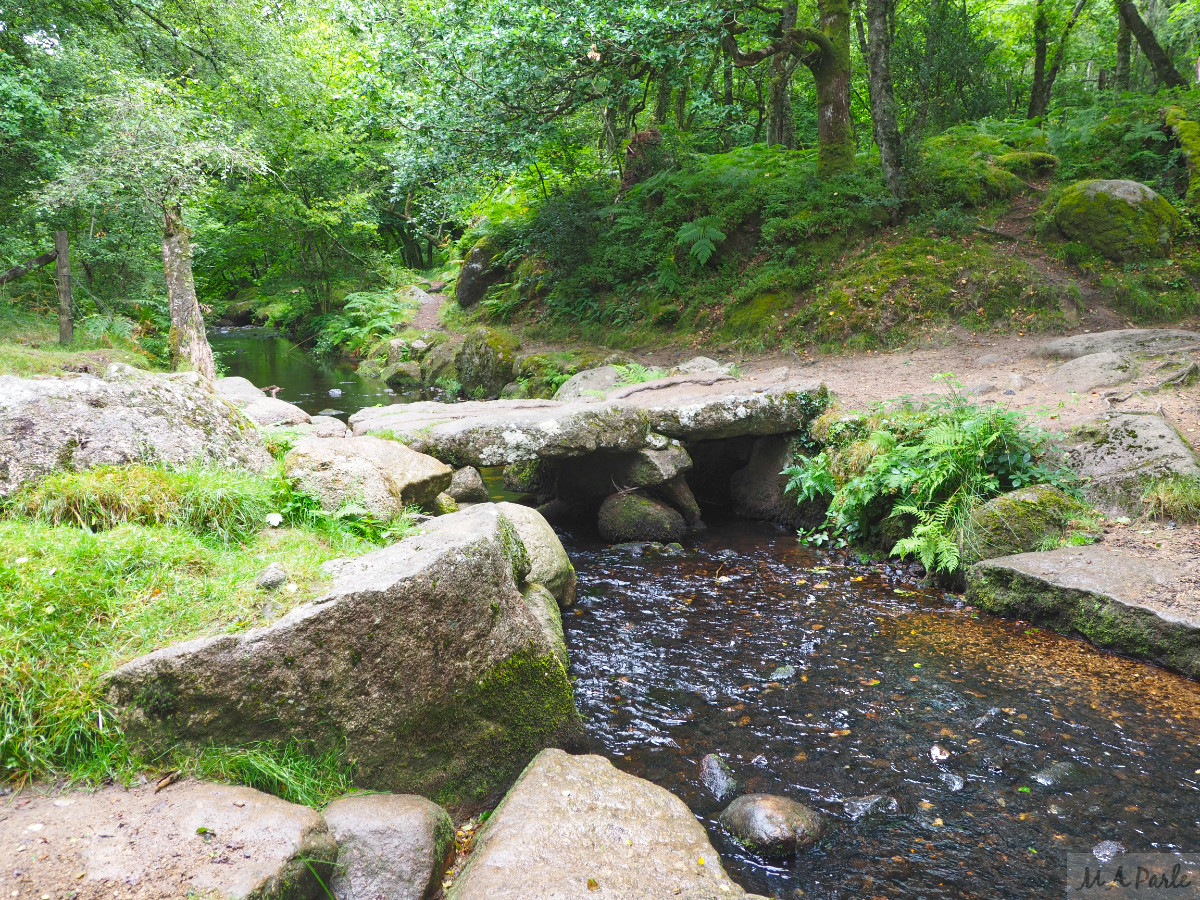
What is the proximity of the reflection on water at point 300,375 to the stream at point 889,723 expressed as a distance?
34.9ft

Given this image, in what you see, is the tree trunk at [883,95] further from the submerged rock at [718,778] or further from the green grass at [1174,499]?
the submerged rock at [718,778]

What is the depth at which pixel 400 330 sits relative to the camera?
23.5 m

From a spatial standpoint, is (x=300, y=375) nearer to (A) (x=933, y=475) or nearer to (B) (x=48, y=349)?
(B) (x=48, y=349)

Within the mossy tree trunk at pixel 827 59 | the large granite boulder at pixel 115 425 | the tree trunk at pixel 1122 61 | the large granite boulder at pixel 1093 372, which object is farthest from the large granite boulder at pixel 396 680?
the tree trunk at pixel 1122 61

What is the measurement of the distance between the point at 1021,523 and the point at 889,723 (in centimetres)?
286

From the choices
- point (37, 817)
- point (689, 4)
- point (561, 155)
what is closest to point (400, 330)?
point (561, 155)

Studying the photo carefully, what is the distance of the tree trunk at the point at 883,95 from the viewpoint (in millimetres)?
11633

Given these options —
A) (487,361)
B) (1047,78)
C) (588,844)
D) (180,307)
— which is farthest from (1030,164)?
(180,307)

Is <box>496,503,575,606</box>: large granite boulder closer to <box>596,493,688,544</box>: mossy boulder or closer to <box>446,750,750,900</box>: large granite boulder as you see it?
<box>596,493,688,544</box>: mossy boulder

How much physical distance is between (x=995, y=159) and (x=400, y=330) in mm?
18157

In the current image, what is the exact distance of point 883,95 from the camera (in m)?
11.9

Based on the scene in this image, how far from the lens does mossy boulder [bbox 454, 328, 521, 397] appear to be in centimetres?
1524

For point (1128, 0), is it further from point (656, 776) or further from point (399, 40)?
point (656, 776)

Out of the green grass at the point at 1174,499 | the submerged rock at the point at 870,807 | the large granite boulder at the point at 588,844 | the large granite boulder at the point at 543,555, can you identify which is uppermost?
the green grass at the point at 1174,499
